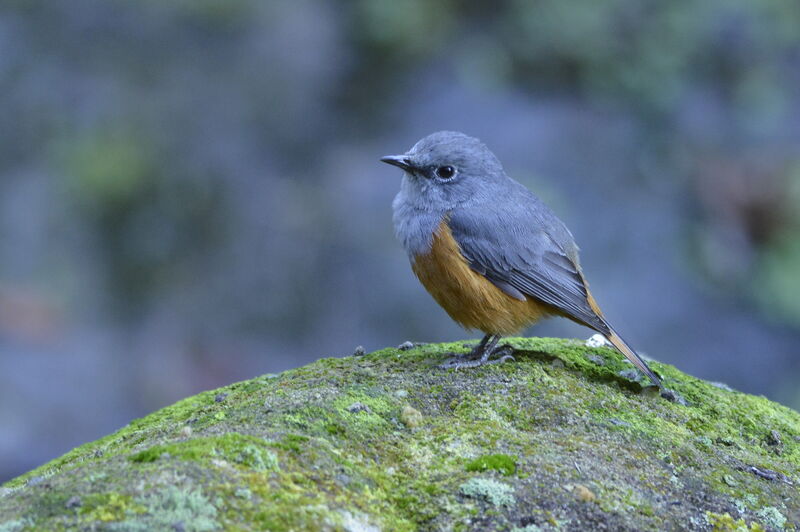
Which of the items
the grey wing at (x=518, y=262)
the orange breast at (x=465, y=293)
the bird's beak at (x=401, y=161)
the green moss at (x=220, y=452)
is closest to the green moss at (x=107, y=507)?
the green moss at (x=220, y=452)

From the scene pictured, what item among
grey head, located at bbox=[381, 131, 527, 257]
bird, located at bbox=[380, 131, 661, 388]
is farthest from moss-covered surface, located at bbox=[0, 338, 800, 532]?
grey head, located at bbox=[381, 131, 527, 257]

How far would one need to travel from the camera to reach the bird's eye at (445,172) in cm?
556

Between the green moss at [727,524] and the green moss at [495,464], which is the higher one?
the green moss at [495,464]

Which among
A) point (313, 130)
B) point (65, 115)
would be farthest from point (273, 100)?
point (65, 115)

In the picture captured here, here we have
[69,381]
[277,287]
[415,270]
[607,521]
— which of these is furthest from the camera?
[277,287]

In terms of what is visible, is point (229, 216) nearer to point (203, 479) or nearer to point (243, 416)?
point (243, 416)

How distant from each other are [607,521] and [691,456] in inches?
34.6

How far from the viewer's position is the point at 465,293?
5.23 metres

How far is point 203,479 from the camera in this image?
2826 millimetres

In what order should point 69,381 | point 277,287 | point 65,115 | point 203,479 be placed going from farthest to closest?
1. point 65,115
2. point 277,287
3. point 69,381
4. point 203,479

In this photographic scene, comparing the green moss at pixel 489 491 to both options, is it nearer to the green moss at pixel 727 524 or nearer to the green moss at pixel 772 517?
the green moss at pixel 727 524

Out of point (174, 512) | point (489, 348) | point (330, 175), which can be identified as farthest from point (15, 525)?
point (330, 175)

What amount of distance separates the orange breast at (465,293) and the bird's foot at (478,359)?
0.12 meters

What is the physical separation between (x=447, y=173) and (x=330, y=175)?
4.42 meters
